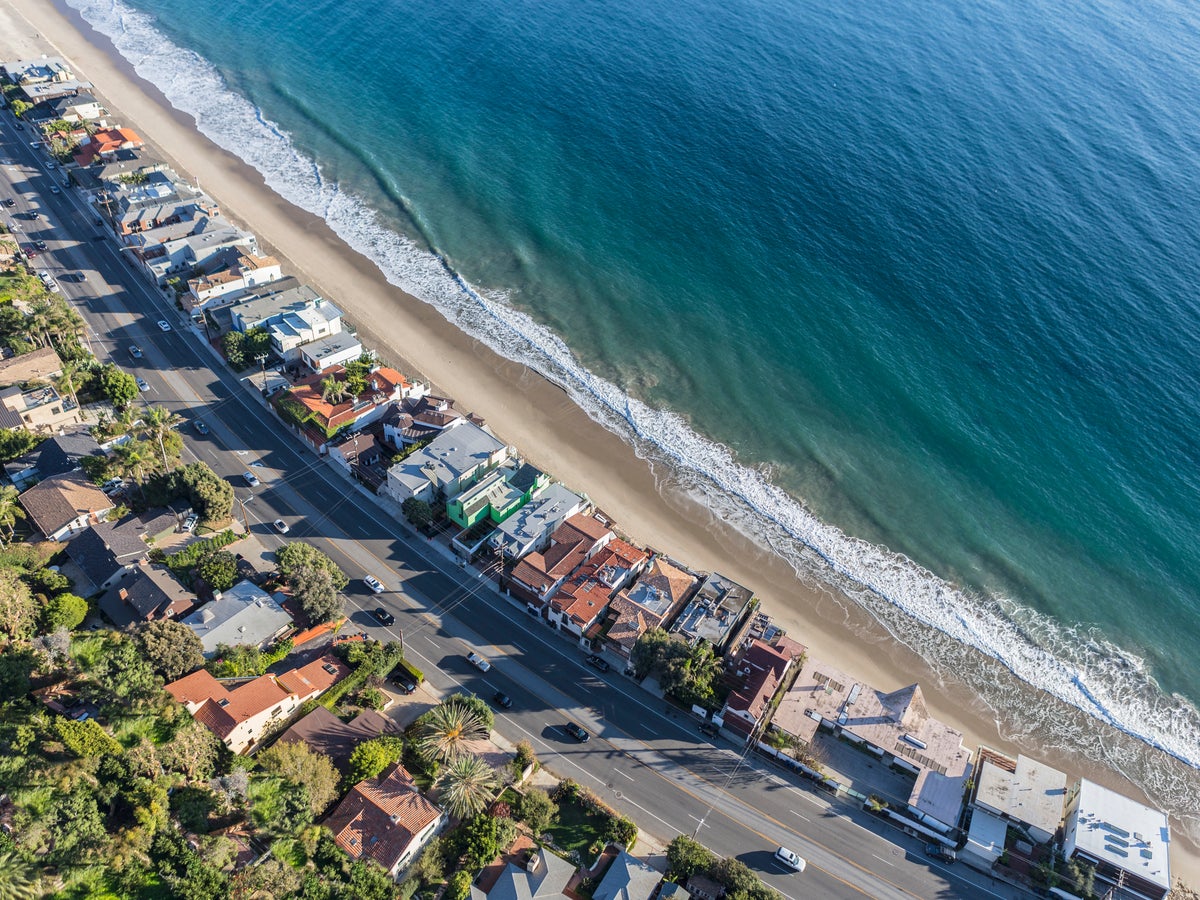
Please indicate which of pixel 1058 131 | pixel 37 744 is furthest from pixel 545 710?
pixel 1058 131

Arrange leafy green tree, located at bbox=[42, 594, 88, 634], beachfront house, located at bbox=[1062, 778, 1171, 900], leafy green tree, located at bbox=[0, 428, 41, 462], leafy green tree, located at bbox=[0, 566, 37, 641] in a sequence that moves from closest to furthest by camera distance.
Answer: beachfront house, located at bbox=[1062, 778, 1171, 900] < leafy green tree, located at bbox=[0, 566, 37, 641] < leafy green tree, located at bbox=[42, 594, 88, 634] < leafy green tree, located at bbox=[0, 428, 41, 462]

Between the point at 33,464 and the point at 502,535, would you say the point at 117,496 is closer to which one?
the point at 33,464

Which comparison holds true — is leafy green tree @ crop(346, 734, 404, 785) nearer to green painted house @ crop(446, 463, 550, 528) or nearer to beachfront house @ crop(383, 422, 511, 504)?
green painted house @ crop(446, 463, 550, 528)

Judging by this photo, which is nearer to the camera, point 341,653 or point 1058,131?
point 341,653

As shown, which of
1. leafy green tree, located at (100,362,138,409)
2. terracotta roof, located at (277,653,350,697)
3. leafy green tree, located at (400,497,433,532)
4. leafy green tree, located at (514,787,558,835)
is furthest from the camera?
leafy green tree, located at (100,362,138,409)

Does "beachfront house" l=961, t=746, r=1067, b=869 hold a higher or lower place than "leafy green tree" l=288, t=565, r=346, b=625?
lower

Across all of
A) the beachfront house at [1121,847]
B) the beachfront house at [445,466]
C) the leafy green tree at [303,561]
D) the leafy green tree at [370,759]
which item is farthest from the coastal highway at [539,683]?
the leafy green tree at [370,759]

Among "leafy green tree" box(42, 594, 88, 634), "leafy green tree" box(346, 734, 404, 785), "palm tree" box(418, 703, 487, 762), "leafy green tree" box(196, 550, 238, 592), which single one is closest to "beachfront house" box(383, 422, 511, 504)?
"leafy green tree" box(196, 550, 238, 592)
